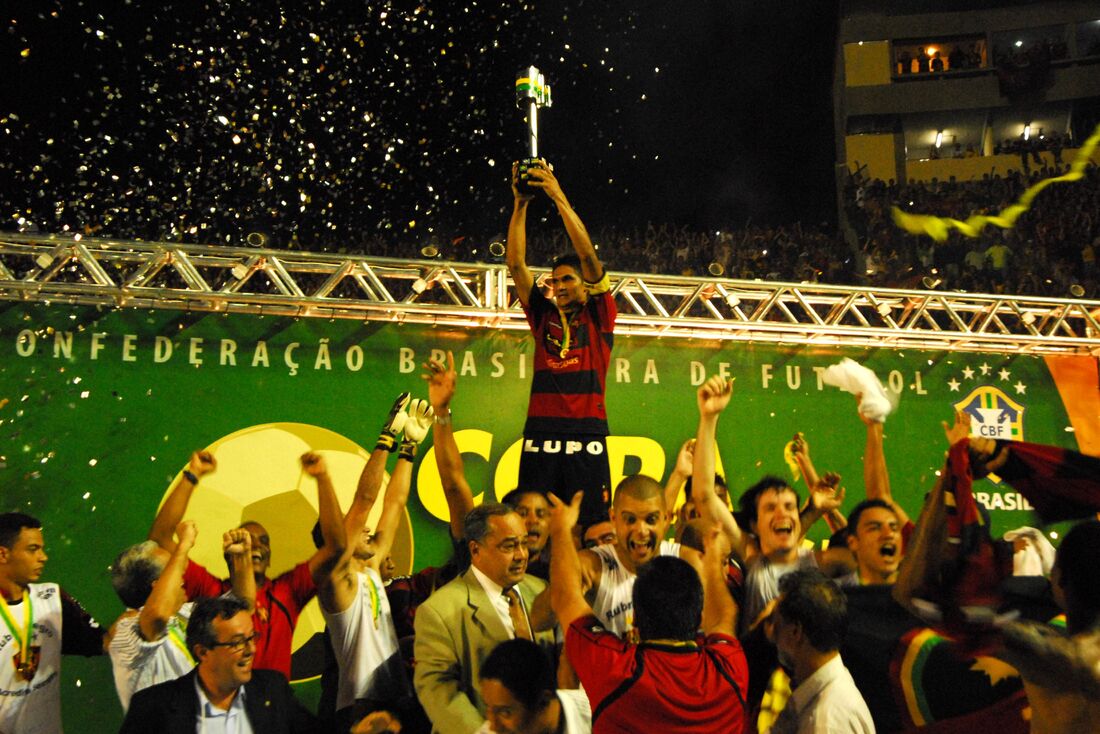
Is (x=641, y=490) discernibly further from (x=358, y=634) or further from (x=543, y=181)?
(x=543, y=181)

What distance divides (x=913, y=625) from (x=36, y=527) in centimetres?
375

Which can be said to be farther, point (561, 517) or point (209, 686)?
point (209, 686)

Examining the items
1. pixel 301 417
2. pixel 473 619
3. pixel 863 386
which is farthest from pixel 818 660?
pixel 301 417

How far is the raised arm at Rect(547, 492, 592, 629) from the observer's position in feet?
11.2

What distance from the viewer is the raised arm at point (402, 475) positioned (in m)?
5.07

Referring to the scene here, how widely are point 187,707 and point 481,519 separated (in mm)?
1304

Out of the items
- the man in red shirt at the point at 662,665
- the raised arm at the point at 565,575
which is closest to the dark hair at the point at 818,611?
the man in red shirt at the point at 662,665

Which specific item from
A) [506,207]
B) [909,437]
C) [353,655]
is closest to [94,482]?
[353,655]

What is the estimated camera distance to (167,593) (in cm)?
438

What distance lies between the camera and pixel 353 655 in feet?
14.9

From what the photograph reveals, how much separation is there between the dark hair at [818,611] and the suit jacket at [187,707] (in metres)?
2.08

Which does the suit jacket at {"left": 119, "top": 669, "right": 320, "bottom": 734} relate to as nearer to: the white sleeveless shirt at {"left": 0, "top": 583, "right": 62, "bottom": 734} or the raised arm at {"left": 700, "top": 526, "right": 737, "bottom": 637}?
the white sleeveless shirt at {"left": 0, "top": 583, "right": 62, "bottom": 734}

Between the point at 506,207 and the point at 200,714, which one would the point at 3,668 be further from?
the point at 506,207

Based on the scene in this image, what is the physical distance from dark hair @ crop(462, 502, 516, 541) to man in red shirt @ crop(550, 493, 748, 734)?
63 cm
